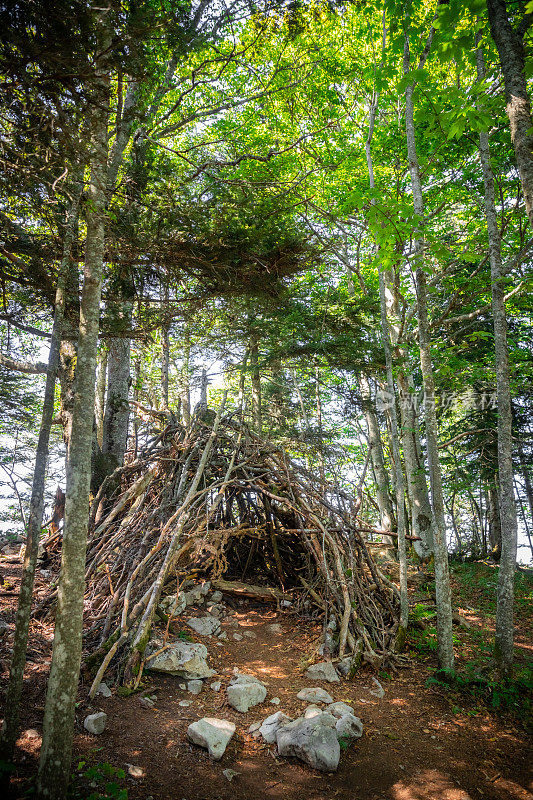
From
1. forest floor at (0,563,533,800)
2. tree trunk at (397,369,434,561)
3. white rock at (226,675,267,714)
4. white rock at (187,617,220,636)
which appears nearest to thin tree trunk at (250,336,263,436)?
tree trunk at (397,369,434,561)

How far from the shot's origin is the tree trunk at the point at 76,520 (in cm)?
225

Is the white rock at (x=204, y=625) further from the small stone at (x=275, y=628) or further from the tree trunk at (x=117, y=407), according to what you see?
the tree trunk at (x=117, y=407)

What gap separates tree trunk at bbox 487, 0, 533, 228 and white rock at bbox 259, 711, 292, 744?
4.13 meters

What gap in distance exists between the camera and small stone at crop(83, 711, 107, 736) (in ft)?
9.48

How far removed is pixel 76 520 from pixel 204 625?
313 cm

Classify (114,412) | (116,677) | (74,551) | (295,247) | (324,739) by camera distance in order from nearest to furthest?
(74,551) < (324,739) < (116,677) < (295,247) < (114,412)

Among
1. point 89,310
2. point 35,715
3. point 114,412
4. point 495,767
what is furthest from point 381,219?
point 114,412

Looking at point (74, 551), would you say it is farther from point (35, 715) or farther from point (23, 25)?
point (23, 25)

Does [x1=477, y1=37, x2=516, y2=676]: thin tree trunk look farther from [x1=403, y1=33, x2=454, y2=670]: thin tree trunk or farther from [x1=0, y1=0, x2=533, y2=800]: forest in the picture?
[x1=403, y1=33, x2=454, y2=670]: thin tree trunk

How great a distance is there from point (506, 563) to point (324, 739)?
2759 mm

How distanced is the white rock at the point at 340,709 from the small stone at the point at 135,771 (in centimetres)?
170

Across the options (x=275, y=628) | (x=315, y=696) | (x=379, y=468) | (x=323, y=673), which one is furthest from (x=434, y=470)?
(x=379, y=468)

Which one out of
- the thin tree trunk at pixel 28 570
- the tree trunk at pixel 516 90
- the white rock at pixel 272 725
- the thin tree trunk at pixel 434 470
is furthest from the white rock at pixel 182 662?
the tree trunk at pixel 516 90

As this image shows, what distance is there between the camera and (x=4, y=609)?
4484 mm
